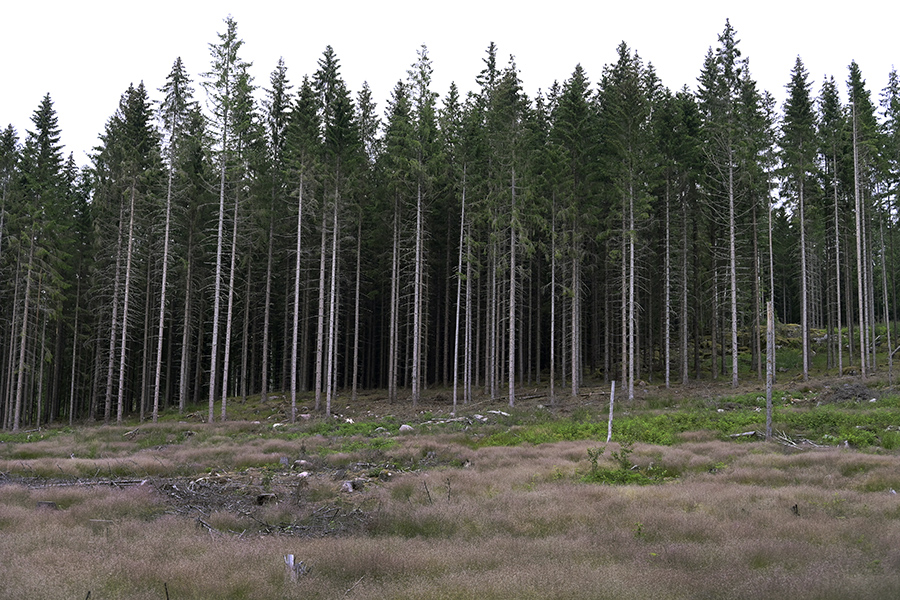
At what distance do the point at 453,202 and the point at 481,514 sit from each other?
31086 mm

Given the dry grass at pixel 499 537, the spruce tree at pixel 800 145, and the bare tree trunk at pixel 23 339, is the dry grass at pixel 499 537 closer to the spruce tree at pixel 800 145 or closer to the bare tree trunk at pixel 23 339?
the spruce tree at pixel 800 145

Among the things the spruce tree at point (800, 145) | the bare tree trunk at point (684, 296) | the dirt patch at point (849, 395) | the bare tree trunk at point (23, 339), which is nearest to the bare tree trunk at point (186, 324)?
the bare tree trunk at point (23, 339)

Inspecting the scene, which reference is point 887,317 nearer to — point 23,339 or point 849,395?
point 849,395

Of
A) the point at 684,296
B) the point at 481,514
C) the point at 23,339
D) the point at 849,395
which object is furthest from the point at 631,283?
the point at 23,339

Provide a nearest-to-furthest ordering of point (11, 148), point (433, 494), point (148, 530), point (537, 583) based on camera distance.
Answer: point (537, 583), point (148, 530), point (433, 494), point (11, 148)

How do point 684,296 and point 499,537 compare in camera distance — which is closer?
point 499,537

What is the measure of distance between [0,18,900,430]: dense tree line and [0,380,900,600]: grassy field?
1090 centimetres

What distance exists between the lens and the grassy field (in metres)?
6.15

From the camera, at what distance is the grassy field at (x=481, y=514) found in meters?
6.15

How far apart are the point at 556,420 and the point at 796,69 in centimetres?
2751

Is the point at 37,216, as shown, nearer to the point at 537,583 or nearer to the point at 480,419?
the point at 480,419

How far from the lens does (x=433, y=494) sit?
37.2ft

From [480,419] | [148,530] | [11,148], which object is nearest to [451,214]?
[480,419]

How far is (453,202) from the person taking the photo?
38688mm
